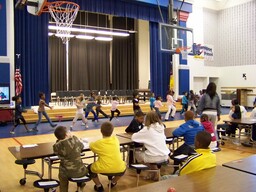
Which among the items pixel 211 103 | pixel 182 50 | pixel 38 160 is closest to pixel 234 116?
pixel 211 103

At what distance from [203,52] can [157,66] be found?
416 centimetres

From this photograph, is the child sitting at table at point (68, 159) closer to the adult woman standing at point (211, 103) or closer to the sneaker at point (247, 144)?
the adult woman standing at point (211, 103)

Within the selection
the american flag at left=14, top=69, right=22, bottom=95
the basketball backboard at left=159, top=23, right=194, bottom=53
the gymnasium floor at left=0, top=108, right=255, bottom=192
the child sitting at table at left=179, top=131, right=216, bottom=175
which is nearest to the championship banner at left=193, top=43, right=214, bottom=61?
the basketball backboard at left=159, top=23, right=194, bottom=53

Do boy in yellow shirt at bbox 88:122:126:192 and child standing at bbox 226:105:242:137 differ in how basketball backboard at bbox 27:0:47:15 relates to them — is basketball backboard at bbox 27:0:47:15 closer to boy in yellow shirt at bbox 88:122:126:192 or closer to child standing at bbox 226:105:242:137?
boy in yellow shirt at bbox 88:122:126:192

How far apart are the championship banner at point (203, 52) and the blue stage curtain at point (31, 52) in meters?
9.35

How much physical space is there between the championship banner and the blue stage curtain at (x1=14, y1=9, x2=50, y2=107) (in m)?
9.35

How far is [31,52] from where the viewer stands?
12273 millimetres

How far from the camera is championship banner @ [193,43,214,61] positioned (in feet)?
57.8

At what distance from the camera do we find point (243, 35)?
1781 centimetres

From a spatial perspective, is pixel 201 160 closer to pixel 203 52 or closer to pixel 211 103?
pixel 211 103

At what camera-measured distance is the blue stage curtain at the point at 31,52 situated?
12039mm

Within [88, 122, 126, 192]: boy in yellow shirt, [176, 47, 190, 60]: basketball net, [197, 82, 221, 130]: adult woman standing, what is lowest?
[88, 122, 126, 192]: boy in yellow shirt

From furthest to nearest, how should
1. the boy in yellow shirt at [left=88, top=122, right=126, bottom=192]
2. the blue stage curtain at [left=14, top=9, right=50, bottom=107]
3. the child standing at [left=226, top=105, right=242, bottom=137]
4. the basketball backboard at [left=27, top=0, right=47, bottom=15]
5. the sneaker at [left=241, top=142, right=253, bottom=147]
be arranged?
the blue stage curtain at [left=14, top=9, right=50, bottom=107], the basketball backboard at [left=27, top=0, right=47, bottom=15], the child standing at [left=226, top=105, right=242, bottom=137], the sneaker at [left=241, top=142, right=253, bottom=147], the boy in yellow shirt at [left=88, top=122, right=126, bottom=192]

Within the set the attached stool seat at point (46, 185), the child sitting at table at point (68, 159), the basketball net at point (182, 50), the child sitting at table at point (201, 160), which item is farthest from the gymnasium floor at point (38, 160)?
the basketball net at point (182, 50)
